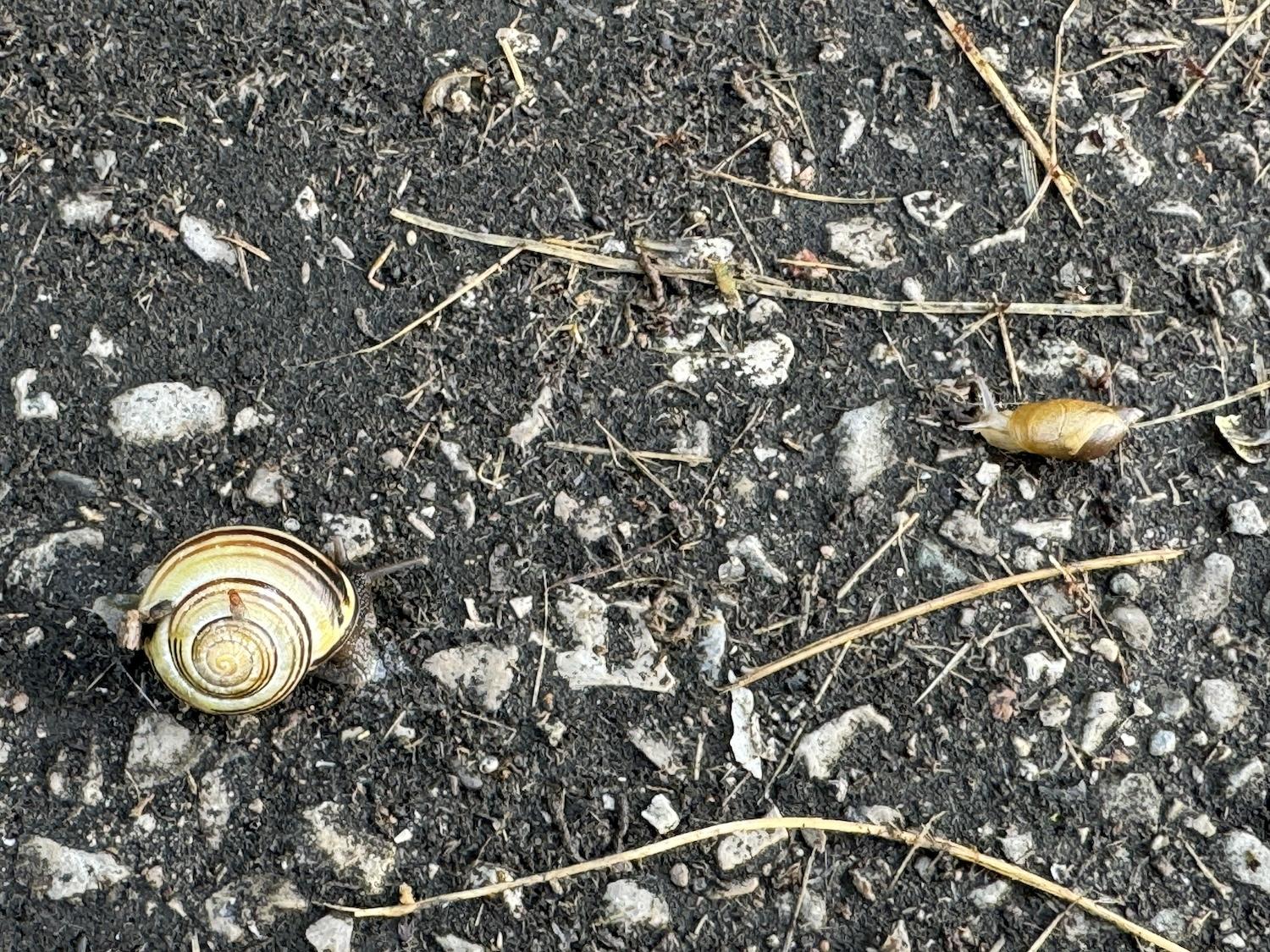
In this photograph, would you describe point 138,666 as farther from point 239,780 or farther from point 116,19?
point 116,19

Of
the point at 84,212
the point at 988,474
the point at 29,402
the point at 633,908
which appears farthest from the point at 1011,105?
the point at 29,402

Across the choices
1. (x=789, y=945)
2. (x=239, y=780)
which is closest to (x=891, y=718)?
(x=789, y=945)

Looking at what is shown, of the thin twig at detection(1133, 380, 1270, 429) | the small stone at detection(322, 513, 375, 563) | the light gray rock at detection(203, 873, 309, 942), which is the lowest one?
the light gray rock at detection(203, 873, 309, 942)

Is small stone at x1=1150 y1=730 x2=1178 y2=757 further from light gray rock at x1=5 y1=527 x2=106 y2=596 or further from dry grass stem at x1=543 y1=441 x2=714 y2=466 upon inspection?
light gray rock at x1=5 y1=527 x2=106 y2=596

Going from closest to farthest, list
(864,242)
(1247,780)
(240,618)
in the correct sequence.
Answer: (240,618) → (1247,780) → (864,242)

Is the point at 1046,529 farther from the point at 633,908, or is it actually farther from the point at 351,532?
the point at 351,532

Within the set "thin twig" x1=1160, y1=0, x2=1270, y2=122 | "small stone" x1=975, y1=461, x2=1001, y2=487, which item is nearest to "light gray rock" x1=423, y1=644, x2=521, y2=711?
"small stone" x1=975, y1=461, x2=1001, y2=487
